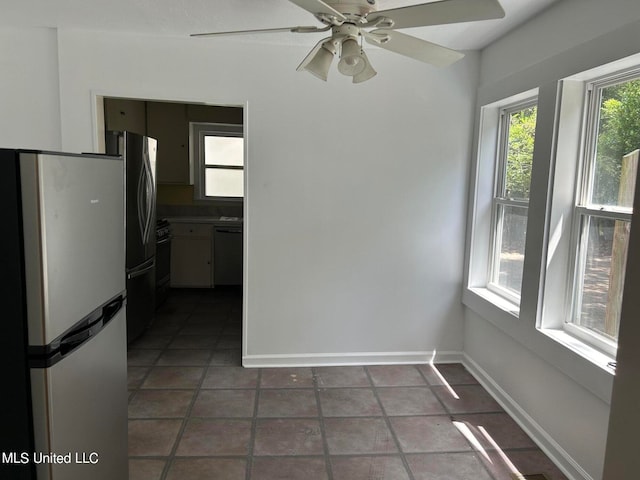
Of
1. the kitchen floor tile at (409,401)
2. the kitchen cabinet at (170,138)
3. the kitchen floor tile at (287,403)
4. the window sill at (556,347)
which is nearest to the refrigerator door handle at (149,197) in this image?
the kitchen floor tile at (287,403)

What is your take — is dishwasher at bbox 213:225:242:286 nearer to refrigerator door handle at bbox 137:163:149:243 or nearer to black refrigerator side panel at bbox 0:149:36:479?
refrigerator door handle at bbox 137:163:149:243

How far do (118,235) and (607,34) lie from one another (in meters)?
2.30

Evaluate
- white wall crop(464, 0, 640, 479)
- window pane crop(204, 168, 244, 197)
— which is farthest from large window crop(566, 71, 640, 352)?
window pane crop(204, 168, 244, 197)

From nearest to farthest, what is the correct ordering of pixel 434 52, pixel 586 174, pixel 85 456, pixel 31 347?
1. pixel 31 347
2. pixel 85 456
3. pixel 434 52
4. pixel 586 174

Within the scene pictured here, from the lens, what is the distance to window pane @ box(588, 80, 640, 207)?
1.97 metres

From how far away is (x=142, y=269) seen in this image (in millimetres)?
3633

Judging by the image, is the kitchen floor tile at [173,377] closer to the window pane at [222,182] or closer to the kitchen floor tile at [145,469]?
the kitchen floor tile at [145,469]

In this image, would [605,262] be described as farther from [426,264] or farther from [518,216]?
[426,264]

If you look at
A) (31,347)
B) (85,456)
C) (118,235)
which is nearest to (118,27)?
(118,235)

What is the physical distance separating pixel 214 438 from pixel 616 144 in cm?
261

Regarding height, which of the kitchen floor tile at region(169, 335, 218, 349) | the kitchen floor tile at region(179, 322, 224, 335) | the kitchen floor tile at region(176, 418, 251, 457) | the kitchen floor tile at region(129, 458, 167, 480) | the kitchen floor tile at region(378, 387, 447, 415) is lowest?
the kitchen floor tile at region(129, 458, 167, 480)

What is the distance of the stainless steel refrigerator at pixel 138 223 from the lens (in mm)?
3260

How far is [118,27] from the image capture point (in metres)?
2.81

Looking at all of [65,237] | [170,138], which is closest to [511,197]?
[65,237]
